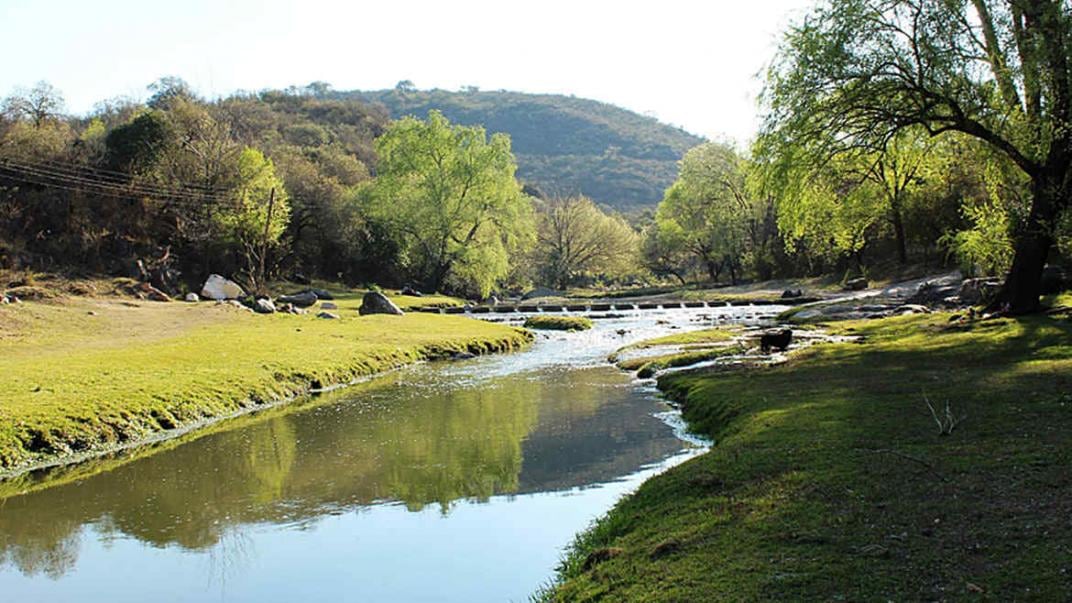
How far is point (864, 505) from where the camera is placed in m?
9.15

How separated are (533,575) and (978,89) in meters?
20.3

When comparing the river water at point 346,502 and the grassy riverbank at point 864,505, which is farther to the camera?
the river water at point 346,502

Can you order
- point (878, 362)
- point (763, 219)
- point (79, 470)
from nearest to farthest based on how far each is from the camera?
point (79, 470)
point (878, 362)
point (763, 219)

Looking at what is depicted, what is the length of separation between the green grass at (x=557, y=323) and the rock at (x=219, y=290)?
72.6 ft

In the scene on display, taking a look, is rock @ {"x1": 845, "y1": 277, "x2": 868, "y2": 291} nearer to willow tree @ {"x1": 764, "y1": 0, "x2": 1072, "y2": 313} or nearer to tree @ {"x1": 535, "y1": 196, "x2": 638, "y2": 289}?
willow tree @ {"x1": 764, "y1": 0, "x2": 1072, "y2": 313}

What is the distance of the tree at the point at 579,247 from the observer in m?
113

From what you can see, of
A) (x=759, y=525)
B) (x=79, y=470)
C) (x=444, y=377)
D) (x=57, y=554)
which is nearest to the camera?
(x=759, y=525)

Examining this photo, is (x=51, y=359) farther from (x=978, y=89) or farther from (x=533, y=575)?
(x=978, y=89)

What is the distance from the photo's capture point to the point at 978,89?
75.3 ft

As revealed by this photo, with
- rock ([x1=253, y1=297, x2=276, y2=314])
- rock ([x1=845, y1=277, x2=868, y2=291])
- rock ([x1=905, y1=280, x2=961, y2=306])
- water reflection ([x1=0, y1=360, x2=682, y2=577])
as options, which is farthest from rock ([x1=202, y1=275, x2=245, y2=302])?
rock ([x1=845, y1=277, x2=868, y2=291])

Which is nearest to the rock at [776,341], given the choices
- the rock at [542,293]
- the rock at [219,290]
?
the rock at [219,290]

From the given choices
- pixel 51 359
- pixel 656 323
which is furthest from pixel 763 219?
pixel 51 359

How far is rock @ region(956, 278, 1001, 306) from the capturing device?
30.9 meters

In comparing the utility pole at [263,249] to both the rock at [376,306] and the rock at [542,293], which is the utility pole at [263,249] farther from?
the rock at [542,293]
